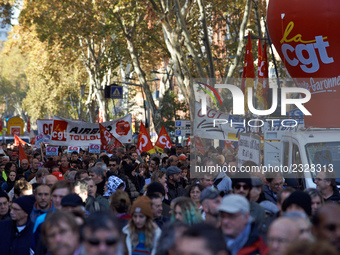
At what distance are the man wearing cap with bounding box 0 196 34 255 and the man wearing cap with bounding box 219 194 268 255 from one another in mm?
2798

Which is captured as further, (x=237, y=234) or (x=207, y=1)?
(x=207, y=1)

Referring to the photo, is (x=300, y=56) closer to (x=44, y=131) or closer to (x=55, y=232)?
(x=55, y=232)

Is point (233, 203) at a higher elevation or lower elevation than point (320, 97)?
lower

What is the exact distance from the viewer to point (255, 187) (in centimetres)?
746

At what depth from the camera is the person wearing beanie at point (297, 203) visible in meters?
5.99

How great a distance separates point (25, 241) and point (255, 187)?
102 inches

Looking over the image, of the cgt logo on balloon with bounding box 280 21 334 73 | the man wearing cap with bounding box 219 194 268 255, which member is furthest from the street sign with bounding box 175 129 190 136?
the man wearing cap with bounding box 219 194 268 255

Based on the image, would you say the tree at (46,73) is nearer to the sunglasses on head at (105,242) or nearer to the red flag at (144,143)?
the red flag at (144,143)

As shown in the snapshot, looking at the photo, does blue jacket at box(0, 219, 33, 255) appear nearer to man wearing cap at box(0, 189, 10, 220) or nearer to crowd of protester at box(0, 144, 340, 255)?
crowd of protester at box(0, 144, 340, 255)

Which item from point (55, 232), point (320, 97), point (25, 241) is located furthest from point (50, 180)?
point (320, 97)

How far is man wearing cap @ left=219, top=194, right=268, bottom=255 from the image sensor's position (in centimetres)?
488

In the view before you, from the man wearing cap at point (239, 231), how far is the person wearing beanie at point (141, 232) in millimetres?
1128

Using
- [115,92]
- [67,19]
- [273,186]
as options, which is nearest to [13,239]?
[273,186]

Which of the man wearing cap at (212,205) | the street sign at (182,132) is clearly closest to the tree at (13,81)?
the street sign at (182,132)
